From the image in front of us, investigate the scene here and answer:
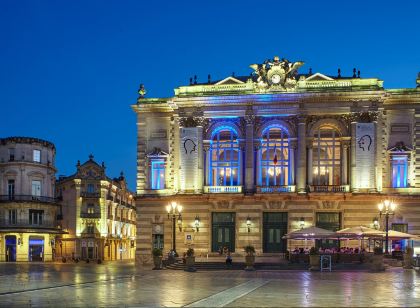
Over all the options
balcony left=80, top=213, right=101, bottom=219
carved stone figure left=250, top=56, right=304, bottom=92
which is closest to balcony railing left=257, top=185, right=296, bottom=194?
carved stone figure left=250, top=56, right=304, bottom=92

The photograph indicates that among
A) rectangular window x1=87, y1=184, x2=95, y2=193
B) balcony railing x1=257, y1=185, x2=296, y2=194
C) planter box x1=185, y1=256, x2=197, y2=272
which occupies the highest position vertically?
rectangular window x1=87, y1=184, x2=95, y2=193

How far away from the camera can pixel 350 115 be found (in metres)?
59.8

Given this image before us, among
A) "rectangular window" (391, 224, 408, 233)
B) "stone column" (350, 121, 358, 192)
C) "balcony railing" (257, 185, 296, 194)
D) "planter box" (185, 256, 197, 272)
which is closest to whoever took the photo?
"planter box" (185, 256, 197, 272)

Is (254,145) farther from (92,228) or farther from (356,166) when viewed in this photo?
(92,228)

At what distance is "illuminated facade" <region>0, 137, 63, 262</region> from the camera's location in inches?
3438

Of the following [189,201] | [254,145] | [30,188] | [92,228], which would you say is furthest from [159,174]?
[92,228]

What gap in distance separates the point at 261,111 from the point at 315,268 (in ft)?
61.8

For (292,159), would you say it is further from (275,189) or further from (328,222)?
(328,222)

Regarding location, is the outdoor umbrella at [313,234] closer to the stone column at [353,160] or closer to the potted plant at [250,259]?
the potted plant at [250,259]

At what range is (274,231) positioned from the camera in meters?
60.6

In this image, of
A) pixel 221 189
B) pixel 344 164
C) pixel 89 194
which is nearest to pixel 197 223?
pixel 221 189

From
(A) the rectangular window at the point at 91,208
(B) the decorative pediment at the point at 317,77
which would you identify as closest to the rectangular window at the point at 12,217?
(A) the rectangular window at the point at 91,208

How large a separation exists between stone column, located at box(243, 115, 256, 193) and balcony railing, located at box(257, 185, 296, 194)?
0.93 metres

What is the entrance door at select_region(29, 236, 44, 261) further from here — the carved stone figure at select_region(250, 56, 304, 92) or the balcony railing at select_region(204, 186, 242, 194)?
the carved stone figure at select_region(250, 56, 304, 92)
